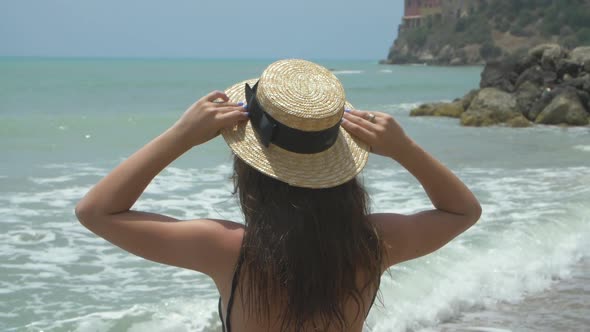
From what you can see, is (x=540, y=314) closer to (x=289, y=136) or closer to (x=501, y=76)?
(x=289, y=136)

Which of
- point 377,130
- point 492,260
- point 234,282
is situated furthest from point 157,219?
point 492,260

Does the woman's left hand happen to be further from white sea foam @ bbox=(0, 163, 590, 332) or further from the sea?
white sea foam @ bbox=(0, 163, 590, 332)

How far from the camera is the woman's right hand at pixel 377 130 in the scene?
6.30ft

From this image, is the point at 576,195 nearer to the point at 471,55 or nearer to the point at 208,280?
the point at 208,280

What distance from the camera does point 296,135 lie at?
1.81m

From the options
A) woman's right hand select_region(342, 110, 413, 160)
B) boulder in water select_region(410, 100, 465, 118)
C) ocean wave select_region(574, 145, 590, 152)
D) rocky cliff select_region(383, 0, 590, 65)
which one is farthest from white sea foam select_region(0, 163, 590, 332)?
rocky cliff select_region(383, 0, 590, 65)

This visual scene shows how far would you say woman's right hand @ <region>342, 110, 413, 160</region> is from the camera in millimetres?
1919

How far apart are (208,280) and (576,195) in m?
5.15

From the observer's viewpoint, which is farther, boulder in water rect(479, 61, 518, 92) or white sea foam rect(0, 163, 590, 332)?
boulder in water rect(479, 61, 518, 92)

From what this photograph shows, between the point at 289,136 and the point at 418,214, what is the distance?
0.48m

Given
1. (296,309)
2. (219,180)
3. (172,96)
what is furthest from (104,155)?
(172,96)

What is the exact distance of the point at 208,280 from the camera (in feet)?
19.3

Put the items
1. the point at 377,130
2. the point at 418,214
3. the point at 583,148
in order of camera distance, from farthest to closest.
A: the point at 583,148 < the point at 418,214 < the point at 377,130

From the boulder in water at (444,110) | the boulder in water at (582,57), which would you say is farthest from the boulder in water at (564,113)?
the boulder in water at (582,57)
